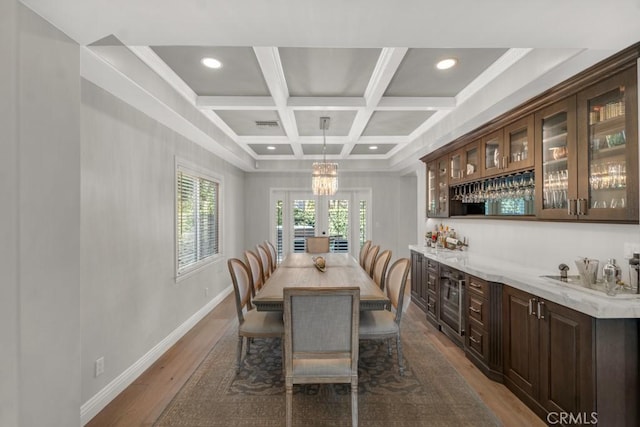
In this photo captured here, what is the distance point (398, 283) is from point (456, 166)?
2.20 m

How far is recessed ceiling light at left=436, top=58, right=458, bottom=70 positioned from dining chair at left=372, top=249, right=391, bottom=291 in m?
1.89

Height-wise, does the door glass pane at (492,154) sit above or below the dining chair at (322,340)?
above

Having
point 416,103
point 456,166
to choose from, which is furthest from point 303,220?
point 416,103

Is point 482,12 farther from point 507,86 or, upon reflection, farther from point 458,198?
point 458,198

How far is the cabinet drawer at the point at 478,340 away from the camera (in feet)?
9.18

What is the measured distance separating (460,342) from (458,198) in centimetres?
188

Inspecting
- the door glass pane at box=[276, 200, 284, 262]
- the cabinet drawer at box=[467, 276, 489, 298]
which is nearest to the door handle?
the cabinet drawer at box=[467, 276, 489, 298]

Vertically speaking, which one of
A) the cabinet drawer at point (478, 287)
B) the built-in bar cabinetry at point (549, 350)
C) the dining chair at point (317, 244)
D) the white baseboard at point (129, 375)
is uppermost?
the dining chair at point (317, 244)

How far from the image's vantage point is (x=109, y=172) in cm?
248

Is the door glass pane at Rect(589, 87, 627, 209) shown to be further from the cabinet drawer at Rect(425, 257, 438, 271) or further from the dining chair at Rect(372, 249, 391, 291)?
the cabinet drawer at Rect(425, 257, 438, 271)

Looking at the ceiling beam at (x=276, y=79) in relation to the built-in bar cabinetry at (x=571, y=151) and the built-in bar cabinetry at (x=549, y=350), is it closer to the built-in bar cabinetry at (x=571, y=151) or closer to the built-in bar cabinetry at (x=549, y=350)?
the built-in bar cabinetry at (x=571, y=151)

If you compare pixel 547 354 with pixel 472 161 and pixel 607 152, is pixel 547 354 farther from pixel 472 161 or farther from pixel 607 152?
pixel 472 161

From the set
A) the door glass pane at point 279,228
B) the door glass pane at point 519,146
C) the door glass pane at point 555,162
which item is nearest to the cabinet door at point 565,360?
the door glass pane at point 555,162

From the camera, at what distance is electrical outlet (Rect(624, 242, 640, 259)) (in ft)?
6.53
